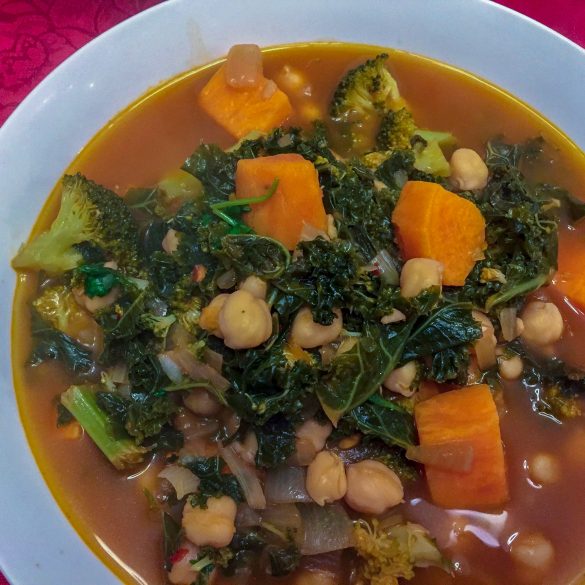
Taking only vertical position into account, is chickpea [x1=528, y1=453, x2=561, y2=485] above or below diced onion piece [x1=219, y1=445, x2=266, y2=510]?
below

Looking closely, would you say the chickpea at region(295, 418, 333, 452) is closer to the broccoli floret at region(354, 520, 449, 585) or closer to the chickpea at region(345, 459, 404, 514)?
the chickpea at region(345, 459, 404, 514)

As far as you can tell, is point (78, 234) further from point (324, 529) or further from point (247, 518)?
point (324, 529)

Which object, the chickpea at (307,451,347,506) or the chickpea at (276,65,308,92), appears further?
the chickpea at (276,65,308,92)

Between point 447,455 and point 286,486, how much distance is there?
655mm

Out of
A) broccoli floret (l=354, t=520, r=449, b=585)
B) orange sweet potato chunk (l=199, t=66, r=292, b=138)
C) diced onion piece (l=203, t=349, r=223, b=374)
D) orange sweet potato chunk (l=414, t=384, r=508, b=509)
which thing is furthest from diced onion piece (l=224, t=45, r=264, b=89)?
broccoli floret (l=354, t=520, r=449, b=585)

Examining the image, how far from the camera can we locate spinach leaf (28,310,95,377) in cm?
277

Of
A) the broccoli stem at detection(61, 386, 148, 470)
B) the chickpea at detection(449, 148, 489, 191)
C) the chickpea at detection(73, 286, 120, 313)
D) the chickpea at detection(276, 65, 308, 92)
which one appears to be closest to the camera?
the broccoli stem at detection(61, 386, 148, 470)

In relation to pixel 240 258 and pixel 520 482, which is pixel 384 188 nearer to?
pixel 240 258

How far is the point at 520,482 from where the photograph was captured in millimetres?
2727

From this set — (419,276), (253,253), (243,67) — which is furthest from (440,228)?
(243,67)

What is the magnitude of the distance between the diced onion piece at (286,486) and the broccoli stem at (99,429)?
0.53 meters

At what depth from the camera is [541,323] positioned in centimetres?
279

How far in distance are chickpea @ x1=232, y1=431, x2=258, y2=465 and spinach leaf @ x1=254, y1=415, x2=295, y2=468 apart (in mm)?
29

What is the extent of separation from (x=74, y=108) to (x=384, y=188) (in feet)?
4.80
